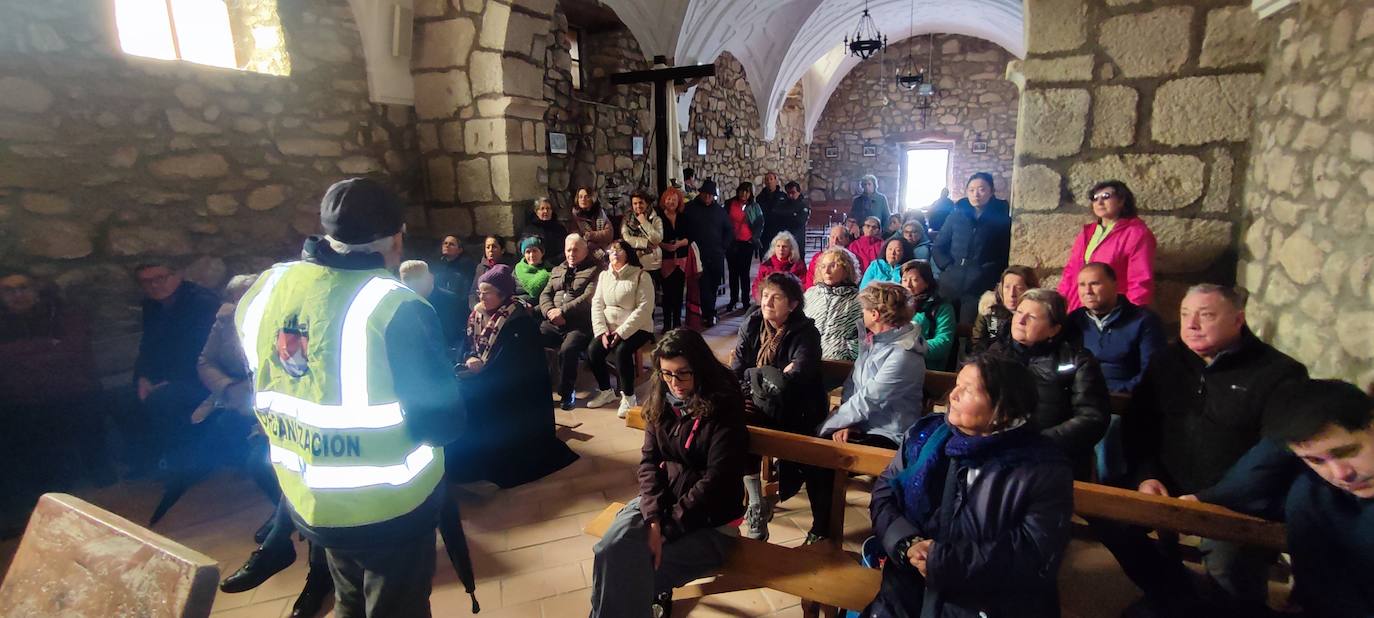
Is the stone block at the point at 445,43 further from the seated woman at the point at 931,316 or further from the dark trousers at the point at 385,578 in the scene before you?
the dark trousers at the point at 385,578

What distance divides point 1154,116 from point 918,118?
36.3 feet

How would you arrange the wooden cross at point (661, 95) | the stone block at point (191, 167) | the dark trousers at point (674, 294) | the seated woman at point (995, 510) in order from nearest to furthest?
1. the seated woman at point (995, 510)
2. the stone block at point (191, 167)
3. the dark trousers at point (674, 294)
4. the wooden cross at point (661, 95)

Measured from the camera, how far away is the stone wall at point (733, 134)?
9.10m

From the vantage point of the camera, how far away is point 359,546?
147 centimetres

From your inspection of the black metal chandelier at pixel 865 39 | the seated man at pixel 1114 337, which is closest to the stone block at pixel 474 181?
the seated man at pixel 1114 337

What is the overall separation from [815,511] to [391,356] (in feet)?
5.87

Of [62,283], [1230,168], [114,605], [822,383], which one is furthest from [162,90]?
[1230,168]

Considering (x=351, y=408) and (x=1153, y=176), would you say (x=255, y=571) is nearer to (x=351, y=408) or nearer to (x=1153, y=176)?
(x=351, y=408)

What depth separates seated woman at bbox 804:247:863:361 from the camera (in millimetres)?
3213

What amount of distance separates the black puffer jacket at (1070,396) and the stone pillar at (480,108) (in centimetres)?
379

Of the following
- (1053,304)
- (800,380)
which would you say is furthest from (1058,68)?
(800,380)

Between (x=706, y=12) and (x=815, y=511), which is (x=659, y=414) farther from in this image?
(x=706, y=12)

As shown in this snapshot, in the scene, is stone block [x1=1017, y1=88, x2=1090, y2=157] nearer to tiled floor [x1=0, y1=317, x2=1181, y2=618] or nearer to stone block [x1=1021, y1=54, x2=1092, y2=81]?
stone block [x1=1021, y1=54, x2=1092, y2=81]

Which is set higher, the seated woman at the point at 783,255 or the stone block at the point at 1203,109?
the stone block at the point at 1203,109
